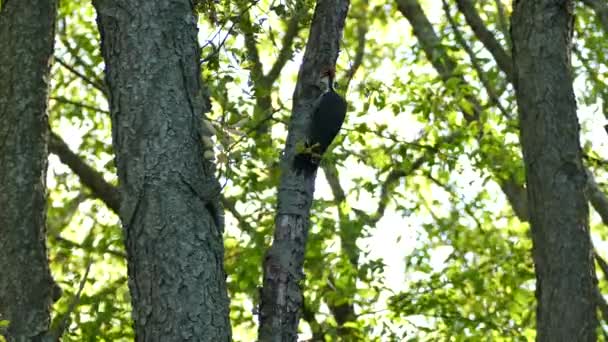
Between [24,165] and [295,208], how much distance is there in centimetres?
200

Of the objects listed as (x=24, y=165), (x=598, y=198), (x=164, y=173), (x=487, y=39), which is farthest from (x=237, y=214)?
(x=164, y=173)

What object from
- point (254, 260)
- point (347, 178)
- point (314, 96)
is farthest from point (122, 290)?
point (314, 96)

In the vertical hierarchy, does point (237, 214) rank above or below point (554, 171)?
above

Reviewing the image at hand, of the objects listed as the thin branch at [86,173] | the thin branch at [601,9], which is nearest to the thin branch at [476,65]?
the thin branch at [86,173]

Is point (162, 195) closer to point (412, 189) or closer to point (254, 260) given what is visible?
point (254, 260)

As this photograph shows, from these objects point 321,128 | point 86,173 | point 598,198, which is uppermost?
point 86,173

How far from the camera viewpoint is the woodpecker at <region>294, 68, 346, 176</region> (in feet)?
10.7

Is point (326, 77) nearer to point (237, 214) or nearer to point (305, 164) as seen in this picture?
point (305, 164)

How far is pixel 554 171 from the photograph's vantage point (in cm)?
456

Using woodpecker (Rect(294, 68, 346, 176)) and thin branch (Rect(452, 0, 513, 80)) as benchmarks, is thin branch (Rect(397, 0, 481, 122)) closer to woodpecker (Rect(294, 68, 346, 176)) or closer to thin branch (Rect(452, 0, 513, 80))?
thin branch (Rect(452, 0, 513, 80))

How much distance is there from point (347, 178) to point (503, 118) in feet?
5.45

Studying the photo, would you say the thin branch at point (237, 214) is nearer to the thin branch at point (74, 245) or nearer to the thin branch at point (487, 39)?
the thin branch at point (74, 245)

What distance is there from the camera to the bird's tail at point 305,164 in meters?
3.28

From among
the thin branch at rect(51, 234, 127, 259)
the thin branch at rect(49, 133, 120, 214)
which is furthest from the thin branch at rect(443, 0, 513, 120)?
the thin branch at rect(51, 234, 127, 259)
